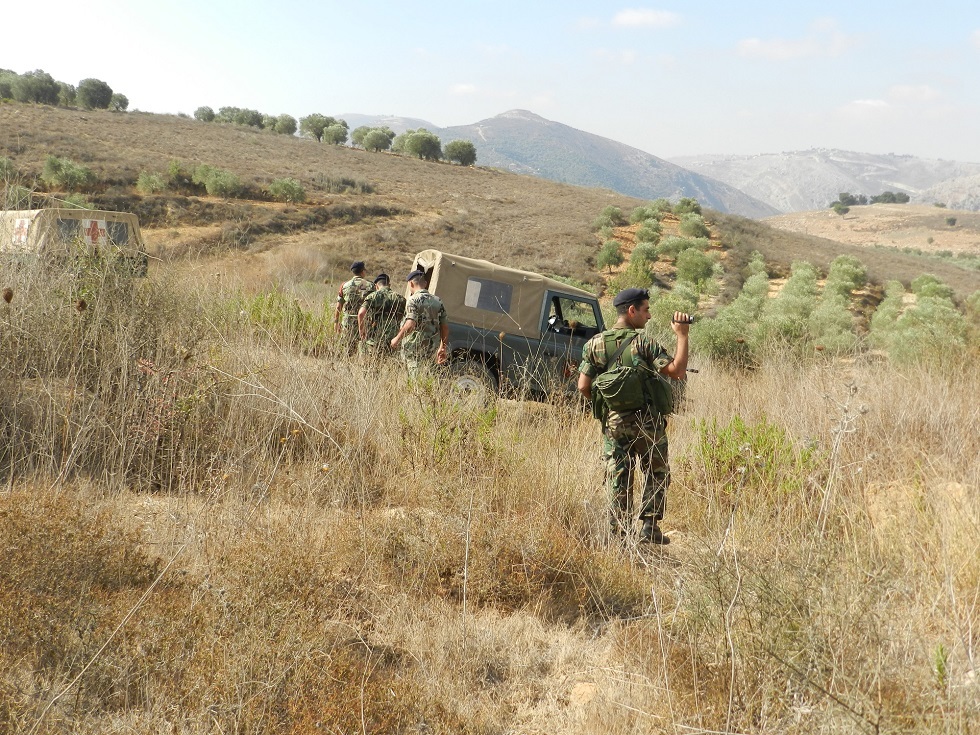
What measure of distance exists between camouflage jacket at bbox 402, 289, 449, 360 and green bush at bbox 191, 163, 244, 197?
2333cm

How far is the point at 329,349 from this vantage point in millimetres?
5844

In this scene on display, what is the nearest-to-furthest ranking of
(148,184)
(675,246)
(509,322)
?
(509,322), (148,184), (675,246)

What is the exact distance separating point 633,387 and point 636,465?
1.44 ft

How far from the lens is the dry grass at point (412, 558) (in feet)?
7.39

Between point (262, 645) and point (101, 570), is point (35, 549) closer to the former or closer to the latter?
point (101, 570)

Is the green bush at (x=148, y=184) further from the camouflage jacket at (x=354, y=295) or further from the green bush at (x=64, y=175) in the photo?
the camouflage jacket at (x=354, y=295)

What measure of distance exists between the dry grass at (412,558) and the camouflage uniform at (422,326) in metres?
0.97

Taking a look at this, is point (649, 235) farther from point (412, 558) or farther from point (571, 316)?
point (412, 558)

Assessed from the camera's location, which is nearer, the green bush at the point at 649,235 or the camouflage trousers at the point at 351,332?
the camouflage trousers at the point at 351,332

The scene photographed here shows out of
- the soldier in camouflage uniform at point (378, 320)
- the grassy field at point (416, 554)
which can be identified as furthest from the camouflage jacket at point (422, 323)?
the soldier in camouflage uniform at point (378, 320)

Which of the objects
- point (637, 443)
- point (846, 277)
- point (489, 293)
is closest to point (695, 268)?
point (846, 277)

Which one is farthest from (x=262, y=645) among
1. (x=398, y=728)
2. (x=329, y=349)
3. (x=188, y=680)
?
(x=329, y=349)

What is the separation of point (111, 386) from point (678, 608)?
352cm

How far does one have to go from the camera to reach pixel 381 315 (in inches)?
271
